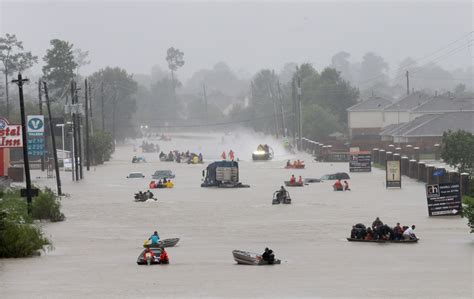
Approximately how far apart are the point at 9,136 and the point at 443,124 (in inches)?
2507

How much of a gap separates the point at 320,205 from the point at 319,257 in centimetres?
2614

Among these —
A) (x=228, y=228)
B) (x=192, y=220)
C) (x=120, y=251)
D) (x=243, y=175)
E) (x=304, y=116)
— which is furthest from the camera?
(x=304, y=116)

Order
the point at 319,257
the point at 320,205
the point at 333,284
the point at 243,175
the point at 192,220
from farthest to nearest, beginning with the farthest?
the point at 243,175 < the point at 320,205 < the point at 192,220 < the point at 319,257 < the point at 333,284

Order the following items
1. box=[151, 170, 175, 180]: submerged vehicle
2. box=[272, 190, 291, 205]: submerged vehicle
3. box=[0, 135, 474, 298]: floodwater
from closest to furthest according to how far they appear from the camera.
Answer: box=[0, 135, 474, 298]: floodwater
box=[272, 190, 291, 205]: submerged vehicle
box=[151, 170, 175, 180]: submerged vehicle

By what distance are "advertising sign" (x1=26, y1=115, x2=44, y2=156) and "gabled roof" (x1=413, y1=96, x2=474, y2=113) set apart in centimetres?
6720

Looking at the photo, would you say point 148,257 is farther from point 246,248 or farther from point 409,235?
point 409,235

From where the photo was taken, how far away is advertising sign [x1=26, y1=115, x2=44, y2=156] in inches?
3307

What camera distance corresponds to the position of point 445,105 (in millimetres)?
146125

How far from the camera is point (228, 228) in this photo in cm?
5653

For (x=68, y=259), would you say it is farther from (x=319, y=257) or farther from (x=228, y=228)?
(x=228, y=228)

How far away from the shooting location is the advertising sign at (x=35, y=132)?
84.0 m

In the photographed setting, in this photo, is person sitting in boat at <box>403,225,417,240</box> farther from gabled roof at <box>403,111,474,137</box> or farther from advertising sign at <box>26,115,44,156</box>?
gabled roof at <box>403,111,474,137</box>

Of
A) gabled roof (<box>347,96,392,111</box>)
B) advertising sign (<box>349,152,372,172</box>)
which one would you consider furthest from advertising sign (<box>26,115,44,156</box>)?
gabled roof (<box>347,96,392,111</box>)

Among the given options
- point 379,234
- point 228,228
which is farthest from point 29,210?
point 379,234
